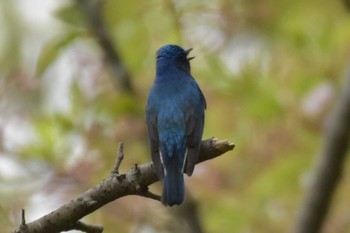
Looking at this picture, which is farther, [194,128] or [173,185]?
[194,128]

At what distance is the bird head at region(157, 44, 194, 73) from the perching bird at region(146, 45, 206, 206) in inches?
3.0

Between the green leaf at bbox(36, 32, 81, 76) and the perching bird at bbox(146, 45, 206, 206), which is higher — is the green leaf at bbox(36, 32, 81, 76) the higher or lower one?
the higher one

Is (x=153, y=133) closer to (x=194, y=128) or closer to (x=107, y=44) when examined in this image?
(x=194, y=128)

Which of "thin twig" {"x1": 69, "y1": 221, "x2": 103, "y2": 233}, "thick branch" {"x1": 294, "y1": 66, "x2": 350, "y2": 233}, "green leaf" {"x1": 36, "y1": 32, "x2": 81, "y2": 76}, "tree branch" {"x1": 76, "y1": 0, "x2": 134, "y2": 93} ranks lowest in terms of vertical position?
"thin twig" {"x1": 69, "y1": 221, "x2": 103, "y2": 233}

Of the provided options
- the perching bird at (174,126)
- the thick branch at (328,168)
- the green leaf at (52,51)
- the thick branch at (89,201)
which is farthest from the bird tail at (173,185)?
the thick branch at (328,168)

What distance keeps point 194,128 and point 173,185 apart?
535 millimetres

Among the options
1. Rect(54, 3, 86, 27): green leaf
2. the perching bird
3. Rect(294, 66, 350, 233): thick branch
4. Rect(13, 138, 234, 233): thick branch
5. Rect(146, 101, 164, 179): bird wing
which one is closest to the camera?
Rect(13, 138, 234, 233): thick branch

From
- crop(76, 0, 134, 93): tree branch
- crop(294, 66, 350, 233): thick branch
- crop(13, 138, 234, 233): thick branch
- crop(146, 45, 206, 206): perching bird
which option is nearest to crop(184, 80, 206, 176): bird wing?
crop(146, 45, 206, 206): perching bird

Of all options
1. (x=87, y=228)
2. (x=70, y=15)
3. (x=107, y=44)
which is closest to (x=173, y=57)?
(x=70, y=15)

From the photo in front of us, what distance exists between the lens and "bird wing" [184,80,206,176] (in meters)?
4.74

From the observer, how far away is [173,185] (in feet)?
15.3

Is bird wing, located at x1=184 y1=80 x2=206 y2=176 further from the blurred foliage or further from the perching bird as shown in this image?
the blurred foliage

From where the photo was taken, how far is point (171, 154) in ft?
16.4

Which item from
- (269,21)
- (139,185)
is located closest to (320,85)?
(269,21)
